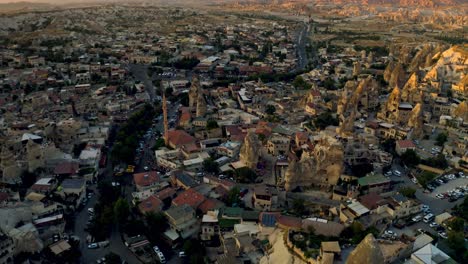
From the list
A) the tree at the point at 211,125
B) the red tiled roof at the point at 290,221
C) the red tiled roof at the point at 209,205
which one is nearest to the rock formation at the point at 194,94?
the tree at the point at 211,125

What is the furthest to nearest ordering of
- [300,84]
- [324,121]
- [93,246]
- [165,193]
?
[300,84], [324,121], [165,193], [93,246]

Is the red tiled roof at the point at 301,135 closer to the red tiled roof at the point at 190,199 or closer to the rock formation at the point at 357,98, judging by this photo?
the rock formation at the point at 357,98

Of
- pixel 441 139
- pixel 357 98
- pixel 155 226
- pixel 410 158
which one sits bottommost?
pixel 155 226

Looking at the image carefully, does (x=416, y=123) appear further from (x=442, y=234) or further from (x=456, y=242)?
(x=456, y=242)

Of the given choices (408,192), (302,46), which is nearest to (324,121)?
(408,192)

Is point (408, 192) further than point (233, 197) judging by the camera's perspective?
No

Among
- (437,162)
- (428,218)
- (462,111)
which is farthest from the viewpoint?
(462,111)

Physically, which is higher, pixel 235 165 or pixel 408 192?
pixel 408 192

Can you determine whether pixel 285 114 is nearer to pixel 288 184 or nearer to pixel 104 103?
pixel 288 184
